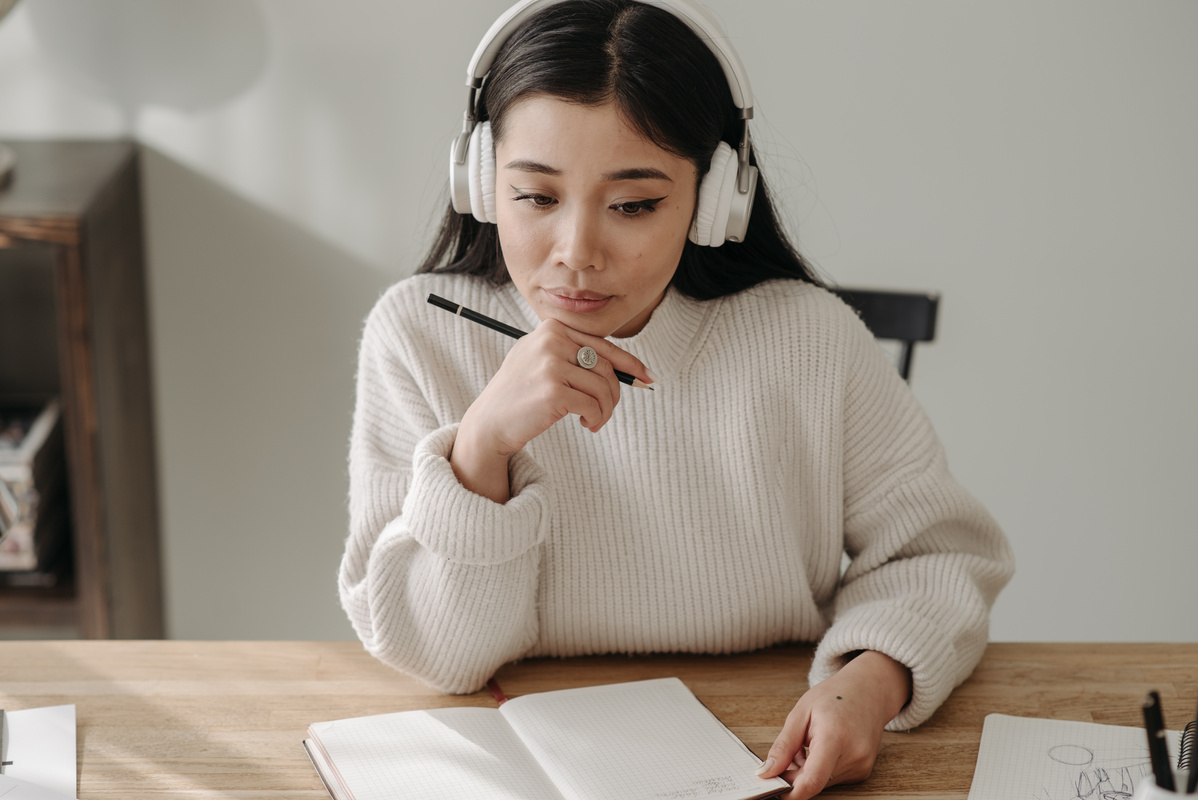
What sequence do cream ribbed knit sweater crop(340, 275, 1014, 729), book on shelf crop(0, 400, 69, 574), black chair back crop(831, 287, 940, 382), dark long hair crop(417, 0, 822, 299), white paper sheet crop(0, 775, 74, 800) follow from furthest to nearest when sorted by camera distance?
book on shelf crop(0, 400, 69, 574) < black chair back crop(831, 287, 940, 382) < cream ribbed knit sweater crop(340, 275, 1014, 729) < dark long hair crop(417, 0, 822, 299) < white paper sheet crop(0, 775, 74, 800)

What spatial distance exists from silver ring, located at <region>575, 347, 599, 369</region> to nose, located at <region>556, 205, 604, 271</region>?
8cm

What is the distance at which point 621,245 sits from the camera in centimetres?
95

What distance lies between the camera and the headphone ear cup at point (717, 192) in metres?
1.00

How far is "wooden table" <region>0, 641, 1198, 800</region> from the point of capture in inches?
35.4

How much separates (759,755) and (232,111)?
159 cm

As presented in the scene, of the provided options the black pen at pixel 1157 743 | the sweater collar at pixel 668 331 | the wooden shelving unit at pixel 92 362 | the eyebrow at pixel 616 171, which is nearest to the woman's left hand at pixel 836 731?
the black pen at pixel 1157 743

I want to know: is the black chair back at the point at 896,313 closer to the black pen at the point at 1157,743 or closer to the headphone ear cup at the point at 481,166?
the headphone ear cup at the point at 481,166

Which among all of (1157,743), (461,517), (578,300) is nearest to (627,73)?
(578,300)

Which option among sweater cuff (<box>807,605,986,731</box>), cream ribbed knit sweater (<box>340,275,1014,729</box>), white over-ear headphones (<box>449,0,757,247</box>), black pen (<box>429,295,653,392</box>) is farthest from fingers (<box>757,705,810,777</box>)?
white over-ear headphones (<box>449,0,757,247</box>)

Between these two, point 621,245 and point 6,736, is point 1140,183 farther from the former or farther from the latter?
point 6,736

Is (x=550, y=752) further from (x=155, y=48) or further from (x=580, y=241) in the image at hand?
(x=155, y=48)

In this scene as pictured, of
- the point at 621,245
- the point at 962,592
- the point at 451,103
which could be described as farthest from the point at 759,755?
the point at 451,103

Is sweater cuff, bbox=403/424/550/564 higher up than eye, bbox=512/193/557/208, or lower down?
lower down

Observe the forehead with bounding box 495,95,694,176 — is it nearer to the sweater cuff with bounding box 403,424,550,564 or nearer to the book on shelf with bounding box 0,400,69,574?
the sweater cuff with bounding box 403,424,550,564
